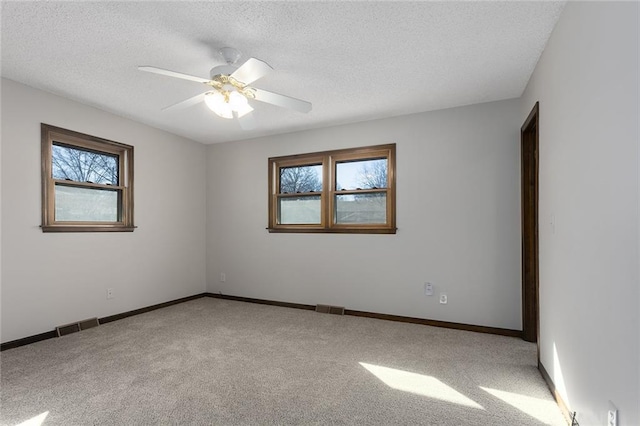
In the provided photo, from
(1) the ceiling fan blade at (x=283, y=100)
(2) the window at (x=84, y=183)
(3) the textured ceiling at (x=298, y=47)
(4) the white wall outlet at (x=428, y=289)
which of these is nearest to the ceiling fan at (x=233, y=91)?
(1) the ceiling fan blade at (x=283, y=100)

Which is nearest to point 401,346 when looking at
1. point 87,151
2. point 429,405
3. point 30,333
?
point 429,405

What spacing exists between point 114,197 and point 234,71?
2822mm

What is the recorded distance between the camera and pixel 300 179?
4.82m

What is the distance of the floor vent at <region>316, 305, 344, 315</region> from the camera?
4324 mm

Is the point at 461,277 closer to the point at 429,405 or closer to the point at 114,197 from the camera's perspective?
the point at 429,405

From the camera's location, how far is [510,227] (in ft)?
11.5

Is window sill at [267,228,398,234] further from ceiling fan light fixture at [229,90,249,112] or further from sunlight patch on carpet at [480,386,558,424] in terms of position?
ceiling fan light fixture at [229,90,249,112]

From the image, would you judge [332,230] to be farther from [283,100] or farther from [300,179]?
[283,100]

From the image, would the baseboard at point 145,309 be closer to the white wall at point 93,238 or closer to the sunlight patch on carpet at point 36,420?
the white wall at point 93,238

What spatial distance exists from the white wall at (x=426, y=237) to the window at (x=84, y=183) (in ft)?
5.63

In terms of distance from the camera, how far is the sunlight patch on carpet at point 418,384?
220cm

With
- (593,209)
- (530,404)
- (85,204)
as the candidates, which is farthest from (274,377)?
(85,204)

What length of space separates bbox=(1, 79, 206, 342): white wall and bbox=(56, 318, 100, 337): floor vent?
0.06 meters

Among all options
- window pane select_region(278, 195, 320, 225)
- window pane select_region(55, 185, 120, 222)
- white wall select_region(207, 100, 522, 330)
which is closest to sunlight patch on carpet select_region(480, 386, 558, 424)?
white wall select_region(207, 100, 522, 330)
